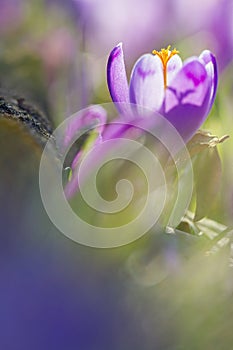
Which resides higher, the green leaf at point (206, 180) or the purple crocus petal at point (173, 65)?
the purple crocus petal at point (173, 65)

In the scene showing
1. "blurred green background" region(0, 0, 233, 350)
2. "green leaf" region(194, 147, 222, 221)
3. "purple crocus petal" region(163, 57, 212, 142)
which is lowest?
"blurred green background" region(0, 0, 233, 350)

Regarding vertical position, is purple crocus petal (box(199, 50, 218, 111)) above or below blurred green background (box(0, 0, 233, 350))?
above

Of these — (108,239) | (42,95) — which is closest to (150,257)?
(108,239)

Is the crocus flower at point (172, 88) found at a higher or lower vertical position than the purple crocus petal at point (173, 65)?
lower

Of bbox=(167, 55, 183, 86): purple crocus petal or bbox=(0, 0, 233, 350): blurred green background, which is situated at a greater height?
bbox=(167, 55, 183, 86): purple crocus petal

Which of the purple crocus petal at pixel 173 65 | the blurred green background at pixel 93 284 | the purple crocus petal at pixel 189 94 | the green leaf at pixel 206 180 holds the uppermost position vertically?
the purple crocus petal at pixel 173 65
